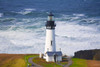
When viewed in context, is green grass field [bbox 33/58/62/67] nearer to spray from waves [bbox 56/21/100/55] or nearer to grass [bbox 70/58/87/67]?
grass [bbox 70/58/87/67]

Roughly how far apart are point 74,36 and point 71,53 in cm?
993

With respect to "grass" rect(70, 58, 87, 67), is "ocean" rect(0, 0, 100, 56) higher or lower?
higher

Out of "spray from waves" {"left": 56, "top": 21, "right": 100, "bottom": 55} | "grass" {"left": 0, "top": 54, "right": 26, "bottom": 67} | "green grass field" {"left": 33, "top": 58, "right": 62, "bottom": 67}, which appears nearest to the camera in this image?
"green grass field" {"left": 33, "top": 58, "right": 62, "bottom": 67}

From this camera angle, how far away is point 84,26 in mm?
60188

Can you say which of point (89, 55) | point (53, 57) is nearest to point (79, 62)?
point (53, 57)

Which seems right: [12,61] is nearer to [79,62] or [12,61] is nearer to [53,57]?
[53,57]

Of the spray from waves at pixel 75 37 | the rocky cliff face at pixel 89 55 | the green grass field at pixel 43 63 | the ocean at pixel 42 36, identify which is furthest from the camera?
the spray from waves at pixel 75 37

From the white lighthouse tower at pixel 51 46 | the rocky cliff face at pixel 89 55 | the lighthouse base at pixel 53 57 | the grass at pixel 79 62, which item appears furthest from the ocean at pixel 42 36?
the lighthouse base at pixel 53 57

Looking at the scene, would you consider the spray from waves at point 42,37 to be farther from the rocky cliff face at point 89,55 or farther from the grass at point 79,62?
the grass at point 79,62

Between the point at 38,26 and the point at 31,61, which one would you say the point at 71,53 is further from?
the point at 38,26

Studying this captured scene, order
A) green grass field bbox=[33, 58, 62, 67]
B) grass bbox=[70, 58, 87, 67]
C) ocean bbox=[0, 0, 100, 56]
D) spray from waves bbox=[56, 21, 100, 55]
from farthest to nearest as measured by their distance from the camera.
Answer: spray from waves bbox=[56, 21, 100, 55] → ocean bbox=[0, 0, 100, 56] → grass bbox=[70, 58, 87, 67] → green grass field bbox=[33, 58, 62, 67]

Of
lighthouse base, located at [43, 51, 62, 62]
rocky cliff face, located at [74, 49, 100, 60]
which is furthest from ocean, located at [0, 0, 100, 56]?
lighthouse base, located at [43, 51, 62, 62]

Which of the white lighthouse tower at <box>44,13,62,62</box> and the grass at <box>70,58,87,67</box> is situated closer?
the grass at <box>70,58,87,67</box>

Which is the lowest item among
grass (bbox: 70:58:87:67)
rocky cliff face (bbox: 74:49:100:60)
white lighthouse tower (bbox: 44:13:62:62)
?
grass (bbox: 70:58:87:67)
